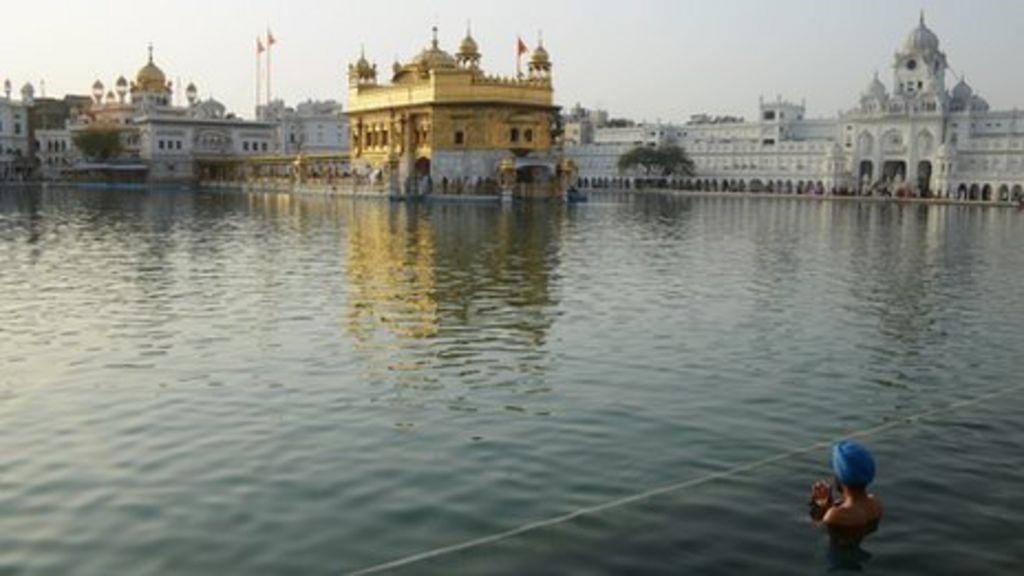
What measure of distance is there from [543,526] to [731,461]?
100 inches

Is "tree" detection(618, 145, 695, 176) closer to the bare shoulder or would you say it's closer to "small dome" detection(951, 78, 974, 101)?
"small dome" detection(951, 78, 974, 101)

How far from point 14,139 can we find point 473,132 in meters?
69.8

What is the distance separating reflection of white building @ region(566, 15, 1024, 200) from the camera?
9350cm

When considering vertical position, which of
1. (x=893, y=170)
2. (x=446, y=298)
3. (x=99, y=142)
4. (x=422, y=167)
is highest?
(x=99, y=142)

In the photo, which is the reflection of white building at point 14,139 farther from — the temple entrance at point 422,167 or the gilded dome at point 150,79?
the temple entrance at point 422,167

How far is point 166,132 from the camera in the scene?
11050 centimetres

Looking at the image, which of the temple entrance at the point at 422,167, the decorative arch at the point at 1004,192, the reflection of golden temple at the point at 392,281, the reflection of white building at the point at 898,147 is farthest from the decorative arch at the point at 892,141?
the reflection of golden temple at the point at 392,281

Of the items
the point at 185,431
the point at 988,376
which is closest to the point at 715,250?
the point at 988,376

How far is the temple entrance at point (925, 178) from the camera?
9555 centimetres

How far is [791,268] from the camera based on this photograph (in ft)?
91.2

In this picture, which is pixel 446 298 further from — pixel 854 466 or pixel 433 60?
pixel 433 60

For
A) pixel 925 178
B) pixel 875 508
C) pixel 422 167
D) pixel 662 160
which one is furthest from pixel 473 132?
pixel 875 508

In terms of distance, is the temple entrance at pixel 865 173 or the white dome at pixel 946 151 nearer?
the white dome at pixel 946 151

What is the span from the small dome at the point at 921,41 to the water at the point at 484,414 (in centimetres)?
8895
